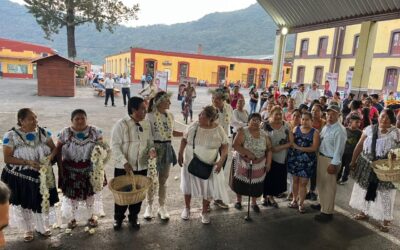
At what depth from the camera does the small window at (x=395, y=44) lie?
81.5 ft

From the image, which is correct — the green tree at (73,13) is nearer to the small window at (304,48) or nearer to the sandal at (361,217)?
the small window at (304,48)

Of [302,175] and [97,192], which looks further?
[302,175]

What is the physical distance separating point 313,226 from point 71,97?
18.4 meters

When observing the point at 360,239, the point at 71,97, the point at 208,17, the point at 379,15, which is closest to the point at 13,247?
the point at 360,239

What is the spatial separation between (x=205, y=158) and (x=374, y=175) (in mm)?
2437

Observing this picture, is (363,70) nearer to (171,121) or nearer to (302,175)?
(302,175)

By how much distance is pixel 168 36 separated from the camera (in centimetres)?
10700

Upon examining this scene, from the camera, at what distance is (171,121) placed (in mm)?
4285

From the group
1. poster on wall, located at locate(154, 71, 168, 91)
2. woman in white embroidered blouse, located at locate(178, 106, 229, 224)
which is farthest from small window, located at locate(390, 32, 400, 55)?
woman in white embroidered blouse, located at locate(178, 106, 229, 224)

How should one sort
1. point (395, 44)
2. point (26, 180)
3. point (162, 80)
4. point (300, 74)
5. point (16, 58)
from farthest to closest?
point (16, 58) < point (300, 74) < point (395, 44) < point (162, 80) < point (26, 180)

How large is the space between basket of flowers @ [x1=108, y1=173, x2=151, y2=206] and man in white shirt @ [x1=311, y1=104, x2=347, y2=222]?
8.77 feet

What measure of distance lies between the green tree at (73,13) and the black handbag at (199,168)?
28357 mm

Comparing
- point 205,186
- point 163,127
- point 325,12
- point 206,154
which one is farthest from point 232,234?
point 325,12

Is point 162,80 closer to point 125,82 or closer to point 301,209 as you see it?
point 125,82
